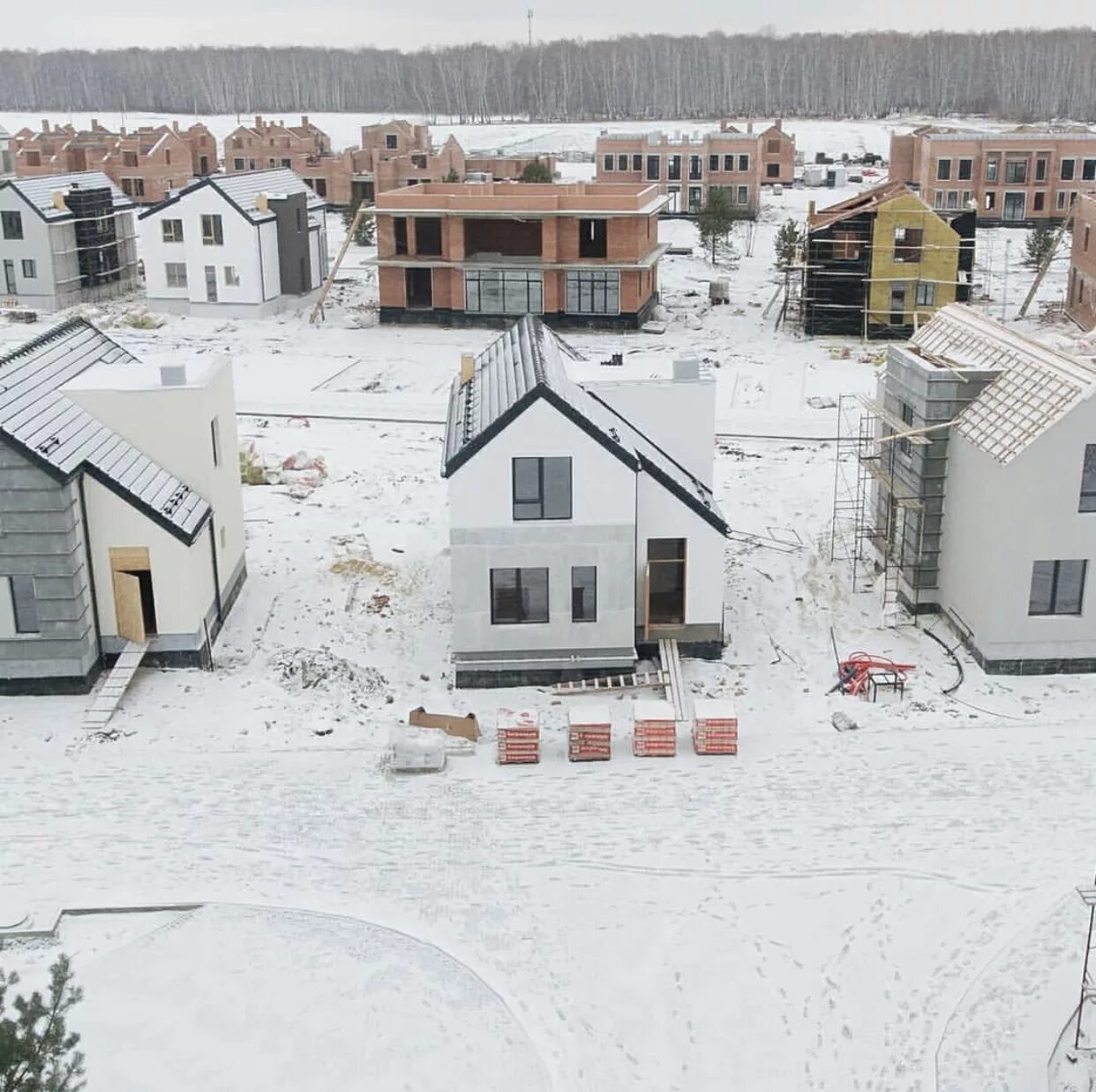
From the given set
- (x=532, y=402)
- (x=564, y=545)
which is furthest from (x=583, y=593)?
(x=532, y=402)

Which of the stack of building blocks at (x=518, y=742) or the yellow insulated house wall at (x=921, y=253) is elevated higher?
the yellow insulated house wall at (x=921, y=253)

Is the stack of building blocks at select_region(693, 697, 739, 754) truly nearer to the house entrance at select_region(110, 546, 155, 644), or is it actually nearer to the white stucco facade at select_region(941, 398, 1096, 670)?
the white stucco facade at select_region(941, 398, 1096, 670)

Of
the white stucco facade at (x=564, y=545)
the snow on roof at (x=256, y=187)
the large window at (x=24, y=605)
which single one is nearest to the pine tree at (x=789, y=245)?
the snow on roof at (x=256, y=187)

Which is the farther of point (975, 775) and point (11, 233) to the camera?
point (11, 233)

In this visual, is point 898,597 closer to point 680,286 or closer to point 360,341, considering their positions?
point 360,341

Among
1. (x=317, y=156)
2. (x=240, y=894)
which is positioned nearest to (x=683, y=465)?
(x=240, y=894)

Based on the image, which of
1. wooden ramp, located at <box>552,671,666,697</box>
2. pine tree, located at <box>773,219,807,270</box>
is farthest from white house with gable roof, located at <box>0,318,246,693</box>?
pine tree, located at <box>773,219,807,270</box>

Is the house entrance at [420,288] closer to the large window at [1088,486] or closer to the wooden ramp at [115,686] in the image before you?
the wooden ramp at [115,686]

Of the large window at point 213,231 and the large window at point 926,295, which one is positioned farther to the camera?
the large window at point 213,231
